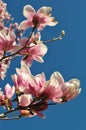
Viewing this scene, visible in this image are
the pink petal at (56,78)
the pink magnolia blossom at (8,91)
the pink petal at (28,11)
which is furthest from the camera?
the pink petal at (28,11)

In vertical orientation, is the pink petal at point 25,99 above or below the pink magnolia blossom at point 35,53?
below

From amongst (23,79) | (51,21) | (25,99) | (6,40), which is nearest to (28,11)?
(51,21)

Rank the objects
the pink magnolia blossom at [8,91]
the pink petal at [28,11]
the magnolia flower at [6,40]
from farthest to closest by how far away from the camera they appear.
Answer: the pink petal at [28,11]
the magnolia flower at [6,40]
the pink magnolia blossom at [8,91]

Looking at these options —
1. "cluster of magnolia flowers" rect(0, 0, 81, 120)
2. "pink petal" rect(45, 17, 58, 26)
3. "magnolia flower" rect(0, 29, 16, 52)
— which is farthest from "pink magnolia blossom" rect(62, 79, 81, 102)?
"pink petal" rect(45, 17, 58, 26)

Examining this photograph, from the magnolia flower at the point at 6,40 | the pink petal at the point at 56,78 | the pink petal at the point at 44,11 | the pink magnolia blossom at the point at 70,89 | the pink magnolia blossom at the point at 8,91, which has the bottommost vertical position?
the pink magnolia blossom at the point at 70,89

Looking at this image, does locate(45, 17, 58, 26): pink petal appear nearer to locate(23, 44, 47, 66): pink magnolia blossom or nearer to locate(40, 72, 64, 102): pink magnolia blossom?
locate(23, 44, 47, 66): pink magnolia blossom

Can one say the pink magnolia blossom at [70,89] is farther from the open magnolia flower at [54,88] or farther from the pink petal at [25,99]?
the pink petal at [25,99]

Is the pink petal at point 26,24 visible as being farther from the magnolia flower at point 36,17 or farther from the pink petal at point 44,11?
the pink petal at point 44,11

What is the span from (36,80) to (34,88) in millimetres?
55

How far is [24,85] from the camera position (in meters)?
2.79

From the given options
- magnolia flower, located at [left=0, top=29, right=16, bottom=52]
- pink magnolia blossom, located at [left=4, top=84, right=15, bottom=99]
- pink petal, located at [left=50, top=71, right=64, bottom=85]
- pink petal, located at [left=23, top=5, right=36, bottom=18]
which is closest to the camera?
pink petal, located at [left=50, top=71, right=64, bottom=85]

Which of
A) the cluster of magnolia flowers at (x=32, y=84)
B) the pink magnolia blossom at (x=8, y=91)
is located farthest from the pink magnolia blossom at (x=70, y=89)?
the pink magnolia blossom at (x=8, y=91)

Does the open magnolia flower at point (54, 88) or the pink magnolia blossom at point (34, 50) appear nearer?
the open magnolia flower at point (54, 88)

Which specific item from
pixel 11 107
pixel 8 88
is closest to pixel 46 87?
pixel 11 107
